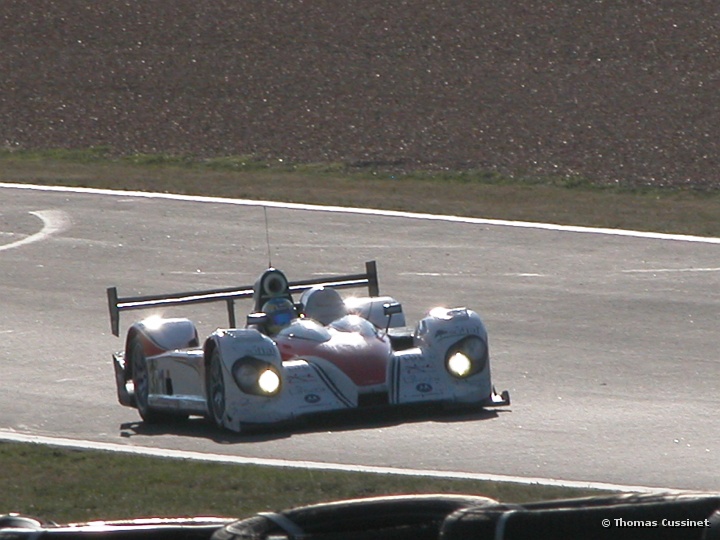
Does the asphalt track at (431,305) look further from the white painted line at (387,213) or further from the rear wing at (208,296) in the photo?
the rear wing at (208,296)

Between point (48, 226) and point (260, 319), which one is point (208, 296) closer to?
point (260, 319)

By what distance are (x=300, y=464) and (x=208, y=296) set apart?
2121 mm

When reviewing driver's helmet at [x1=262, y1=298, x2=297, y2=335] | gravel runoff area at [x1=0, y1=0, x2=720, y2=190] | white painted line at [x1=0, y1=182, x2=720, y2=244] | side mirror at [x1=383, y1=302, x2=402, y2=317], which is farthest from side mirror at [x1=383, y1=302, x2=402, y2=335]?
gravel runoff area at [x1=0, y1=0, x2=720, y2=190]

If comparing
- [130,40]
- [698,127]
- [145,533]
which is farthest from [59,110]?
[145,533]

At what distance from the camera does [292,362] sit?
33.3 ft

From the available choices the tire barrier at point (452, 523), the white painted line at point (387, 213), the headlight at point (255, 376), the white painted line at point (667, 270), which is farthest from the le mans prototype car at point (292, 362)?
the white painted line at point (387, 213)

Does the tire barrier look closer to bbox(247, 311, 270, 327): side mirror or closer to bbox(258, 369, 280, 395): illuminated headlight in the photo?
bbox(258, 369, 280, 395): illuminated headlight

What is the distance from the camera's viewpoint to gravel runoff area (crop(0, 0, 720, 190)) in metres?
24.1

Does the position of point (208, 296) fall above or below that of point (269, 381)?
above

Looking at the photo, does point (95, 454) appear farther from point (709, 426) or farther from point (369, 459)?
point (709, 426)

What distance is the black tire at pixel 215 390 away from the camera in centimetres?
997

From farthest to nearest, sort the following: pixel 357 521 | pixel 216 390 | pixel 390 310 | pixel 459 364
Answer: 1. pixel 390 310
2. pixel 459 364
3. pixel 216 390
4. pixel 357 521

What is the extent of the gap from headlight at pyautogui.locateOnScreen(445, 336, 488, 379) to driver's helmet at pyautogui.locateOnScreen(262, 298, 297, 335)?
109 cm

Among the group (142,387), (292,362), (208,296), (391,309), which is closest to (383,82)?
(391,309)
